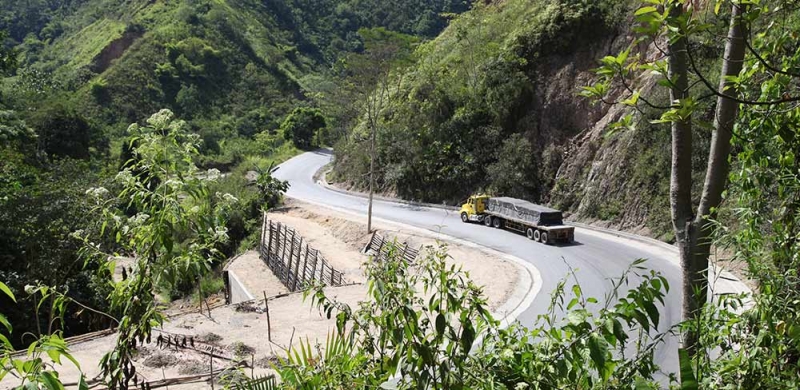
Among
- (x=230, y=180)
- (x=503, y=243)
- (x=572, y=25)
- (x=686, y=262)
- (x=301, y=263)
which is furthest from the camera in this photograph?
(x=230, y=180)

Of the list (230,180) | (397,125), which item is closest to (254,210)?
(230,180)

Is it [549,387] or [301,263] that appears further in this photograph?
[301,263]

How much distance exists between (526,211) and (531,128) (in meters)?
8.14

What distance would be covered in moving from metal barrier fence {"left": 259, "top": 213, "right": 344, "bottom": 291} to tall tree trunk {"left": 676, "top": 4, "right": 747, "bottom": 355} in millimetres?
15748

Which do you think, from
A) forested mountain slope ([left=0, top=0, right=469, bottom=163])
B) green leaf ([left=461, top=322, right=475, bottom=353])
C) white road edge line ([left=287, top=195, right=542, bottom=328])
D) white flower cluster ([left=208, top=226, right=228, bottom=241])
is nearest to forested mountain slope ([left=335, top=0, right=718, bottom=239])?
white road edge line ([left=287, top=195, right=542, bottom=328])

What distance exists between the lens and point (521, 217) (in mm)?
21906

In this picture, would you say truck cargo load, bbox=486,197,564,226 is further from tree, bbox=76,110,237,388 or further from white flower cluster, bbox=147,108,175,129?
white flower cluster, bbox=147,108,175,129

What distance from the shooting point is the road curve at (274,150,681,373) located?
13.6m

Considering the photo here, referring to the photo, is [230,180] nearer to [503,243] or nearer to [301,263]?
[301,263]

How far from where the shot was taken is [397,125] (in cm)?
3491

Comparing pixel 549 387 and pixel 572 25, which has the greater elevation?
pixel 572 25

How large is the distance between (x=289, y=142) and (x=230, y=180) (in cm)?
2456

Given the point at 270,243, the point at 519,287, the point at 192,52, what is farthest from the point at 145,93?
the point at 519,287

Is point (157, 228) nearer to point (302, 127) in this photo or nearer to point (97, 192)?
point (97, 192)
